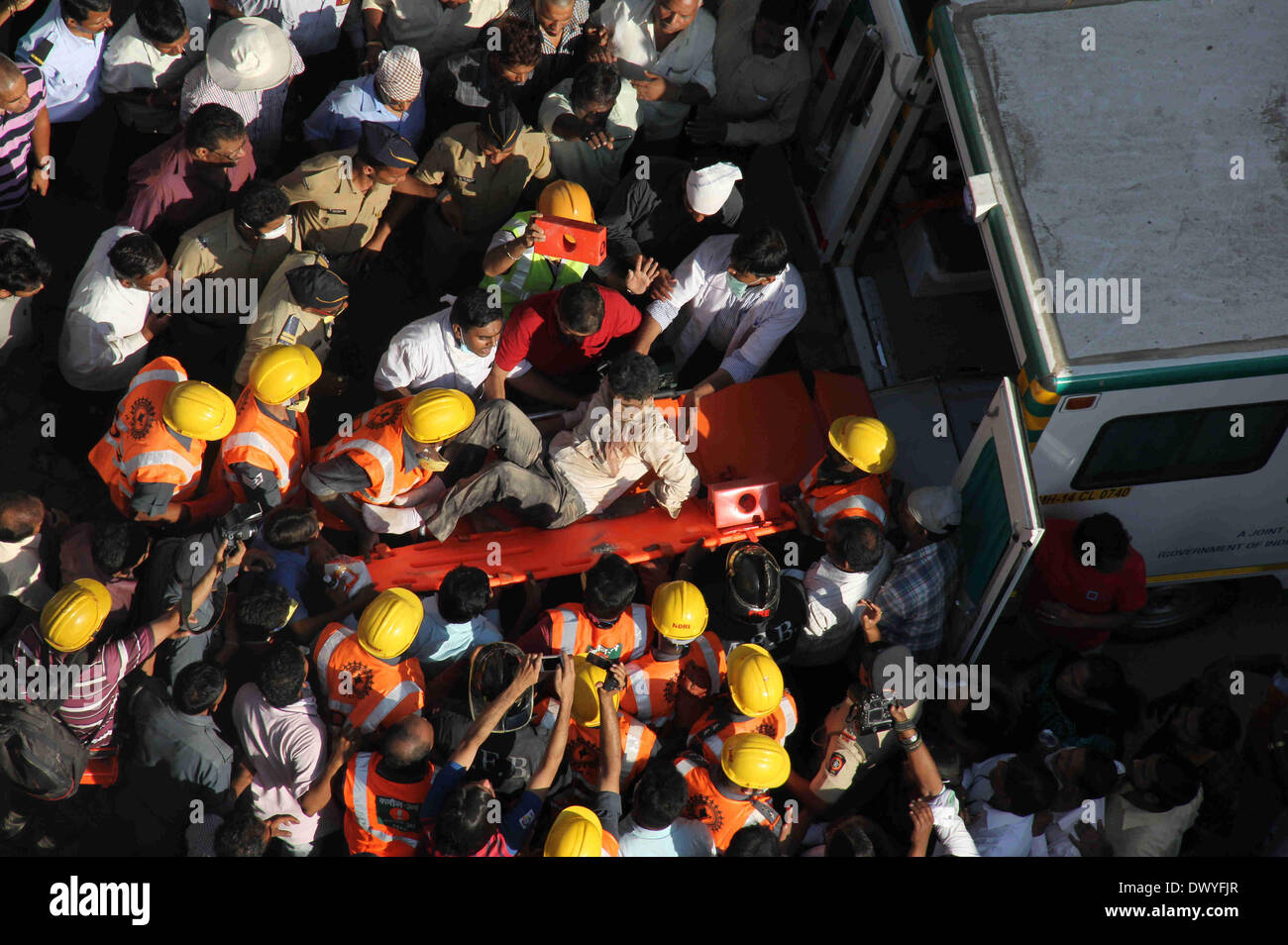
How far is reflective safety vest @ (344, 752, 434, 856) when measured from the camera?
15.7ft

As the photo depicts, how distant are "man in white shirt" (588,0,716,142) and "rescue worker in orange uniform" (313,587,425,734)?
3.85m

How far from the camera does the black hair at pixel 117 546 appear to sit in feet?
17.4

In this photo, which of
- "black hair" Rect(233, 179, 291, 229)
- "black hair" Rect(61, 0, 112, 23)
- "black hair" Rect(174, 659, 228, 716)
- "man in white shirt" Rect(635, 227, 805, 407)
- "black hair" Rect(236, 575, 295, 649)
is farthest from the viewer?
"man in white shirt" Rect(635, 227, 805, 407)

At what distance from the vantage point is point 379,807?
4.83m

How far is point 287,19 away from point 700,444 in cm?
391

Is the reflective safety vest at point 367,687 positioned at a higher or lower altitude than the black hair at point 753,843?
higher

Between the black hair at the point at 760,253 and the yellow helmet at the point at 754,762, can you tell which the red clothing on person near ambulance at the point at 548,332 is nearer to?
the black hair at the point at 760,253

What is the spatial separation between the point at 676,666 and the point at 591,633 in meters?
0.45

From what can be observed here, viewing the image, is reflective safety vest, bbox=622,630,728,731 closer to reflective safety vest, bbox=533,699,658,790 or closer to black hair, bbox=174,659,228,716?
reflective safety vest, bbox=533,699,658,790

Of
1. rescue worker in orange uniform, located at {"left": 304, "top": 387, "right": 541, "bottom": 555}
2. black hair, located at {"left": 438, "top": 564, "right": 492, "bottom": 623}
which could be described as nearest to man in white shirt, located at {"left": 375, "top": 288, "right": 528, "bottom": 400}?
rescue worker in orange uniform, located at {"left": 304, "top": 387, "right": 541, "bottom": 555}

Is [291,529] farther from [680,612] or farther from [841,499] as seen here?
[841,499]

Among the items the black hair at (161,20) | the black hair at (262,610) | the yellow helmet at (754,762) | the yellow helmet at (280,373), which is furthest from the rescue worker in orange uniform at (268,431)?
the yellow helmet at (754,762)

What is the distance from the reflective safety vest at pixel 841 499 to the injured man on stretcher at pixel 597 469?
63 centimetres

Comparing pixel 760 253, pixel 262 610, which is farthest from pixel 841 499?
pixel 262 610
